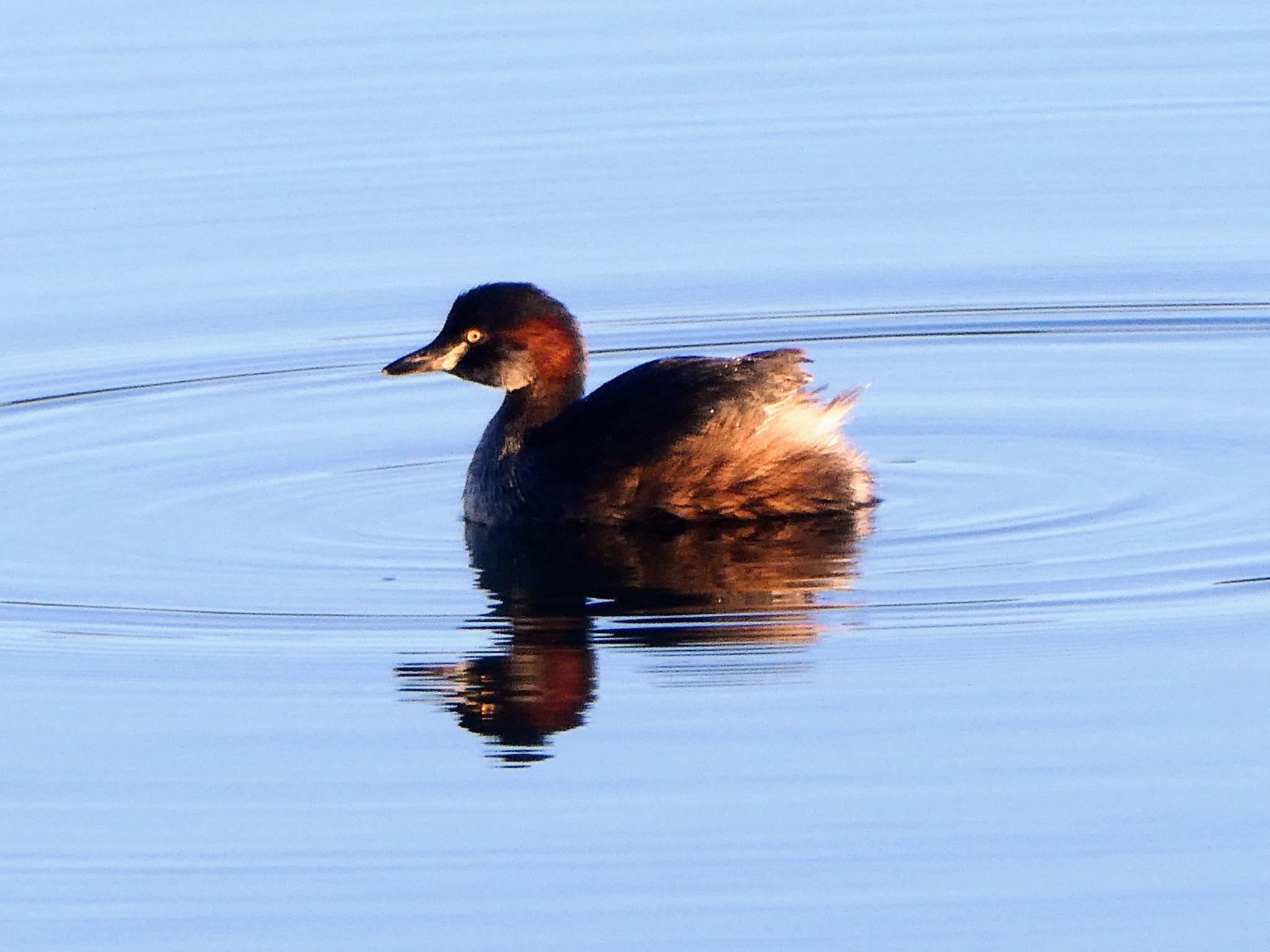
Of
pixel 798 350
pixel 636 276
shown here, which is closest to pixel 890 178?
pixel 636 276

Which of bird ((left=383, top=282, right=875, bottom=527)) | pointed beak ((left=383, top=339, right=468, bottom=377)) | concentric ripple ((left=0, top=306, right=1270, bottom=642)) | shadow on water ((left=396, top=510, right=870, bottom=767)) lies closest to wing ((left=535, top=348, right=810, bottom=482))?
bird ((left=383, top=282, right=875, bottom=527))

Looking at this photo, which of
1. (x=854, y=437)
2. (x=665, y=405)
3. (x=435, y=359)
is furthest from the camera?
(x=854, y=437)

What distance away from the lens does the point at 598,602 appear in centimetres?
758

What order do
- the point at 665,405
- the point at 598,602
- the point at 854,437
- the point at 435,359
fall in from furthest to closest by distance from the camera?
the point at 854,437 → the point at 435,359 → the point at 665,405 → the point at 598,602

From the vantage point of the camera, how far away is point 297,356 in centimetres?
1055

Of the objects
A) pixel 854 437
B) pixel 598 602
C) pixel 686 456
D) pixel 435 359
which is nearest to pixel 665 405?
pixel 686 456

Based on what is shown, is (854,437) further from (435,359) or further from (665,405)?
(435,359)

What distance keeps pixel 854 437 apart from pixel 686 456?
126 centimetres

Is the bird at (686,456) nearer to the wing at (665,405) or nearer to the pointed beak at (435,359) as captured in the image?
the wing at (665,405)

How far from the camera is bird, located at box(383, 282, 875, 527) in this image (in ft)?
27.2

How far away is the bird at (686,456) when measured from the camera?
327 inches

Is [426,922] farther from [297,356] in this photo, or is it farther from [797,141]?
[797,141]

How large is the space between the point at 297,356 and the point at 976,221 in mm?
3290

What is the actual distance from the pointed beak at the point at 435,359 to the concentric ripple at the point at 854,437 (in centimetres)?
37
